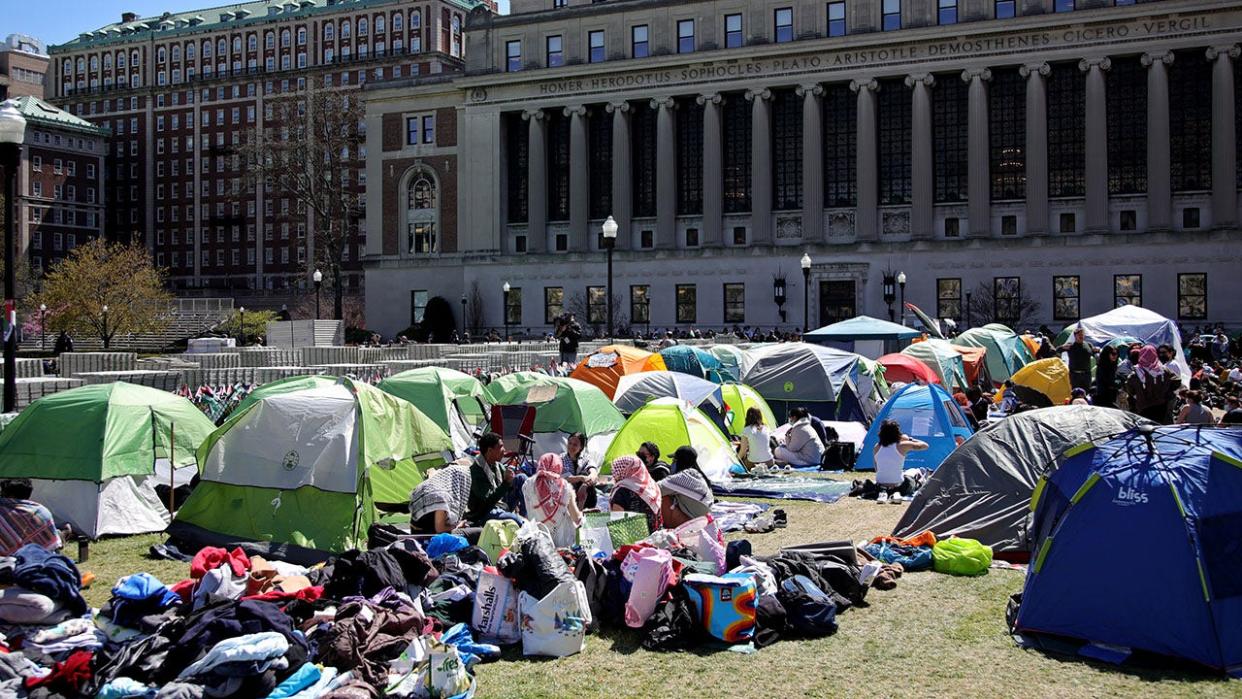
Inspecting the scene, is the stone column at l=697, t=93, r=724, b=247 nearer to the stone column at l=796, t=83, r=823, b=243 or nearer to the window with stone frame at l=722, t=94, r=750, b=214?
the window with stone frame at l=722, t=94, r=750, b=214

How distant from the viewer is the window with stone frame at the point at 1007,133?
2350 inches

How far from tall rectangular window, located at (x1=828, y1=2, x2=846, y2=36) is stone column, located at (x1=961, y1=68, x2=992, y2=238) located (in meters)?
7.36

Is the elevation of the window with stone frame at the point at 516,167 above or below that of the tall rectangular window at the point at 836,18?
below

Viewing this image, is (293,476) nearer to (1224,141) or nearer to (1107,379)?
(1107,379)

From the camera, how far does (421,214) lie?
74.2 metres

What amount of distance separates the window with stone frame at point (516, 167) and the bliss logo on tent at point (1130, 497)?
62571 millimetres

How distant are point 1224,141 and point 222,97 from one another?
93.0 meters

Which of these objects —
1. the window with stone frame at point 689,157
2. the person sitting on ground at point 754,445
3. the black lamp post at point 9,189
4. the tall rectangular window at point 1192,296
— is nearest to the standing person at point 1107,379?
the person sitting on ground at point 754,445

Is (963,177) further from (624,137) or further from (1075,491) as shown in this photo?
(1075,491)

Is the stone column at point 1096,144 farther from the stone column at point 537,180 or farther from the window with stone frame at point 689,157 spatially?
the stone column at point 537,180

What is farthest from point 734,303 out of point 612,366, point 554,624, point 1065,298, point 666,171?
point 554,624

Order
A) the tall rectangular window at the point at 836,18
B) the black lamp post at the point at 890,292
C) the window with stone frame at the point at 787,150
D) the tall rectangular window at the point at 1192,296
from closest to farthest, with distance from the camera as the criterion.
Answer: the black lamp post at the point at 890,292 < the tall rectangular window at the point at 1192,296 < the tall rectangular window at the point at 836,18 < the window with stone frame at the point at 787,150

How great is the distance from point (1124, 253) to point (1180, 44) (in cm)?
1046

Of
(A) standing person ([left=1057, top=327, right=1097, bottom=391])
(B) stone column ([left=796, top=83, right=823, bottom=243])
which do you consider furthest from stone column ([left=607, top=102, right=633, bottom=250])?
(A) standing person ([left=1057, top=327, right=1097, bottom=391])
